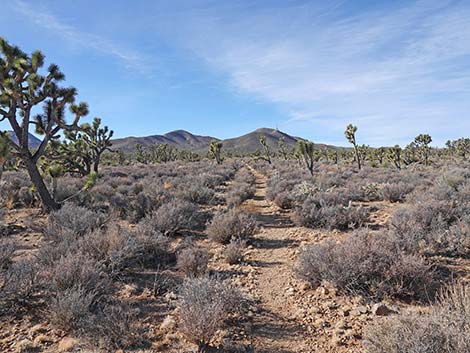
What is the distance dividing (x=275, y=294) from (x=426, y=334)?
257cm

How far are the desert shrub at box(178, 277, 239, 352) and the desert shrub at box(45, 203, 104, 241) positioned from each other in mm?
3881

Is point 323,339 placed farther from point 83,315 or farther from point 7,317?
point 7,317

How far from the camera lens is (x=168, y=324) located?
3814mm

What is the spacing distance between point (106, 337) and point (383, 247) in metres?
4.22

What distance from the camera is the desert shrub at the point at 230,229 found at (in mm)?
7430

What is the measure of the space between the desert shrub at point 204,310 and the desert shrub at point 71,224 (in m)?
3.88

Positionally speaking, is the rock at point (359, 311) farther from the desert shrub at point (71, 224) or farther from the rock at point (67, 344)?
the desert shrub at point (71, 224)

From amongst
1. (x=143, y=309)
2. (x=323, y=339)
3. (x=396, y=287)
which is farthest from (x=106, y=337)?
(x=396, y=287)

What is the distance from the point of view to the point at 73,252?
546cm

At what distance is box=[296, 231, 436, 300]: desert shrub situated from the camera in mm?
4254

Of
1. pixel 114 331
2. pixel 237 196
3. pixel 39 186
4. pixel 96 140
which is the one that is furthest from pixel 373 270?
pixel 96 140

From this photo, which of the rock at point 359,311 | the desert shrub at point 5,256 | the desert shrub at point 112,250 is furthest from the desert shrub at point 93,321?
the rock at point 359,311

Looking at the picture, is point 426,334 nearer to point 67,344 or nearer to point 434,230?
point 67,344

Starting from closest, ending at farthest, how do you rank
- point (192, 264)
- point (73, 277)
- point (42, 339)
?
point (42, 339)
point (73, 277)
point (192, 264)
